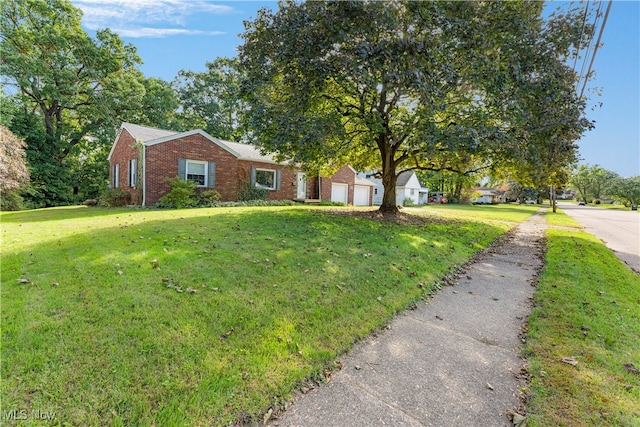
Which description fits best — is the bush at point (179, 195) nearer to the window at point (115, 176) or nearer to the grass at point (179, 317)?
the window at point (115, 176)

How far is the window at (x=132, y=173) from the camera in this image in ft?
50.6

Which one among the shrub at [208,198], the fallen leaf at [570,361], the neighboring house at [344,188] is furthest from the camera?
the neighboring house at [344,188]

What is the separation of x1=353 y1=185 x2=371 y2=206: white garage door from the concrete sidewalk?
21684 millimetres

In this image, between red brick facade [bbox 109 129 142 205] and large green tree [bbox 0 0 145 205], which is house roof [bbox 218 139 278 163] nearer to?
red brick facade [bbox 109 129 142 205]

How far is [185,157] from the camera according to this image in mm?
15602

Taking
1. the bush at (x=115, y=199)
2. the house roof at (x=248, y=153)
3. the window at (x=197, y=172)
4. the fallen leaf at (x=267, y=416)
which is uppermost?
the house roof at (x=248, y=153)

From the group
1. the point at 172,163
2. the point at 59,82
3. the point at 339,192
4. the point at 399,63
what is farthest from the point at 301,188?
the point at 59,82

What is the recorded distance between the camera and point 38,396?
2238 millimetres

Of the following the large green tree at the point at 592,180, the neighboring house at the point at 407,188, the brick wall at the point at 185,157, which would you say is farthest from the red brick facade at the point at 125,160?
the large green tree at the point at 592,180

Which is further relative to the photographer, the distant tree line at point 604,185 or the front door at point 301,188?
the distant tree line at point 604,185

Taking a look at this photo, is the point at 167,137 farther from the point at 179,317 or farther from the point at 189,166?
the point at 179,317

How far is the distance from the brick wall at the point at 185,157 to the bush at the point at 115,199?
2.27 m

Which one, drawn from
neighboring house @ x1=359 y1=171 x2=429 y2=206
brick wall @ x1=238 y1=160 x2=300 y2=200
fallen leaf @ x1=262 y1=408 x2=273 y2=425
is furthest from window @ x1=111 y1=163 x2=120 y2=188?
neighboring house @ x1=359 y1=171 x2=429 y2=206

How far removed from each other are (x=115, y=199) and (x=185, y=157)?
14.5ft
